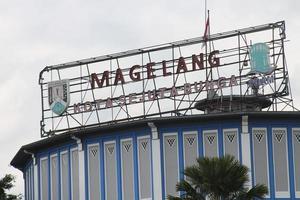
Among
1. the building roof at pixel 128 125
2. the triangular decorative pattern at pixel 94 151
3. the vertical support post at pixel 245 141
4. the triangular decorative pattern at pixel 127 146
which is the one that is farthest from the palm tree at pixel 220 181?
the triangular decorative pattern at pixel 94 151

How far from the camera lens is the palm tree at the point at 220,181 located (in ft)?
185

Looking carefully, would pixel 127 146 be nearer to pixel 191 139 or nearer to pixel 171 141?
pixel 171 141

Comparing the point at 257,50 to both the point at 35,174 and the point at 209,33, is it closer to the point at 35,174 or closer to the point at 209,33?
the point at 209,33

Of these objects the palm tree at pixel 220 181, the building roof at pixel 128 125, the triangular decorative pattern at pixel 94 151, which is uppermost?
the building roof at pixel 128 125

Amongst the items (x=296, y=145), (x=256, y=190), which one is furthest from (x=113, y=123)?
(x=256, y=190)

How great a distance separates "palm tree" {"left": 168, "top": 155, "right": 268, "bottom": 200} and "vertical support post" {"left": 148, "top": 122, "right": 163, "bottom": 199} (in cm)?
1357

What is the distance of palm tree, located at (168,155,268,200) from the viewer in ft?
185

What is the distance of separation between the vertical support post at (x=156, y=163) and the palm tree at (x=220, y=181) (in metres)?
13.6

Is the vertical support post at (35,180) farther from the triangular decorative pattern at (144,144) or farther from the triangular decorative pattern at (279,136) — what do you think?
the triangular decorative pattern at (279,136)

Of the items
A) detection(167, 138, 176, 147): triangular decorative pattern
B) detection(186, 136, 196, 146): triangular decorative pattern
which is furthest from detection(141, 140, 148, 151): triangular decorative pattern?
detection(186, 136, 196, 146): triangular decorative pattern

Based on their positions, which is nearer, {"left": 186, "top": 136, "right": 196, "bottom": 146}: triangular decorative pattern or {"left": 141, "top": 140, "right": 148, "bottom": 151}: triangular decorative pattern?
{"left": 186, "top": 136, "right": 196, "bottom": 146}: triangular decorative pattern

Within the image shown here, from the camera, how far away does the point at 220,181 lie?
2213 inches

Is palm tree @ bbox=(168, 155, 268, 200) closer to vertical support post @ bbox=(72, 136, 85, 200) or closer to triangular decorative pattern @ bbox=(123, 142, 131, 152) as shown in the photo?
triangular decorative pattern @ bbox=(123, 142, 131, 152)

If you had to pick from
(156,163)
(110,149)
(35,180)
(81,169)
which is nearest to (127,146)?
(110,149)
